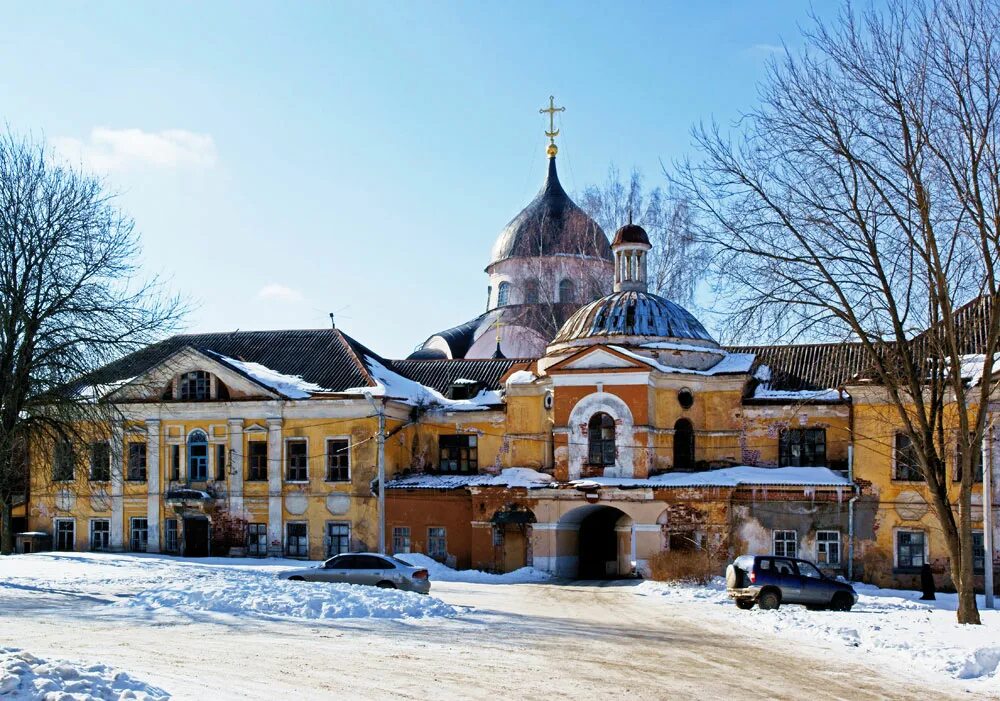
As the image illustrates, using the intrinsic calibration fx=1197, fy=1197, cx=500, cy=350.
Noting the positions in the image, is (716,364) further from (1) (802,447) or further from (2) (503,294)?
(2) (503,294)

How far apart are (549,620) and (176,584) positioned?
7.63m

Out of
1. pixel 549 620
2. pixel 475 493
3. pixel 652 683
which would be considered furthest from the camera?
pixel 475 493

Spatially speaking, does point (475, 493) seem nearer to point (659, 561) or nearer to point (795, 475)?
Result: point (659, 561)

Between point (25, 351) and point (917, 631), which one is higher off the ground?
point (25, 351)

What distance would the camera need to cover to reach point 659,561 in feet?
116

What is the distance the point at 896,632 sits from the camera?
19266 millimetres

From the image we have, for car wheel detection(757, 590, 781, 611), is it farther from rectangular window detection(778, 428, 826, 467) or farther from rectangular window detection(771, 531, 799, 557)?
rectangular window detection(778, 428, 826, 467)

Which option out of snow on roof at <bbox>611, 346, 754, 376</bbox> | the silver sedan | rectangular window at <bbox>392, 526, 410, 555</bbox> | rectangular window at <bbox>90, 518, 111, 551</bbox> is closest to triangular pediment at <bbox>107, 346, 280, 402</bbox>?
rectangular window at <bbox>90, 518, 111, 551</bbox>

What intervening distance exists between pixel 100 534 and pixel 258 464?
6739 millimetres

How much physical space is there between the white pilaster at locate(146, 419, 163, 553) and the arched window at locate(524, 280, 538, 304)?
17.0 metres

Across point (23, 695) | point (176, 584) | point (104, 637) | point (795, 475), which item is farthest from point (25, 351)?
point (795, 475)

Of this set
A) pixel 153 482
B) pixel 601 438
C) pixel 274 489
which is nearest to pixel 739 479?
pixel 601 438

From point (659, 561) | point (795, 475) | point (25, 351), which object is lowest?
point (659, 561)

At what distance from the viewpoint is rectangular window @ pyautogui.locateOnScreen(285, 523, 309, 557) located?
42.3 meters
